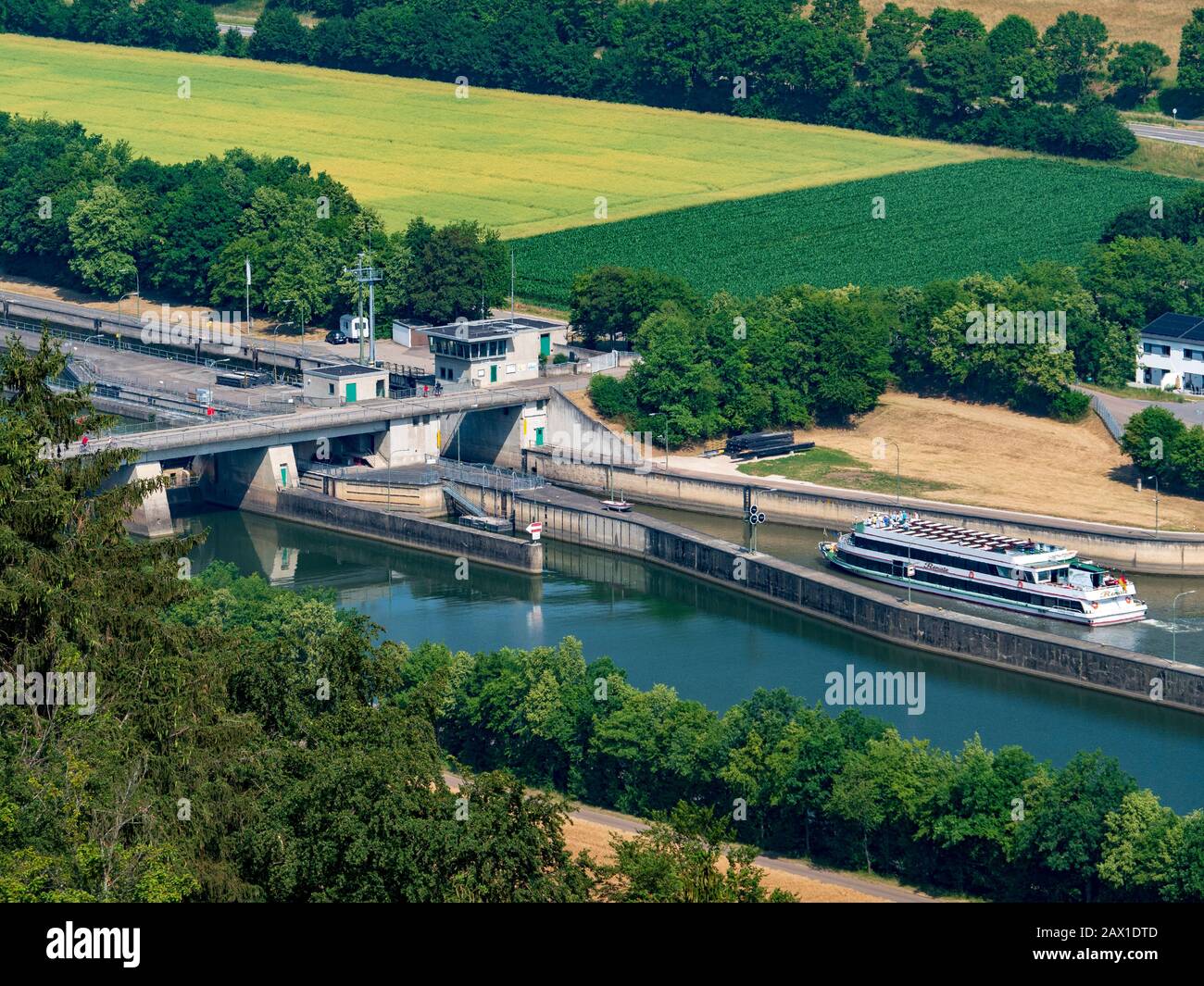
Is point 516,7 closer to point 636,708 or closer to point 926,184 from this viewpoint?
point 926,184

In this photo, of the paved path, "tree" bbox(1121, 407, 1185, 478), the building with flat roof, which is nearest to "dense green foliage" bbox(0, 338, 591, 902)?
"tree" bbox(1121, 407, 1185, 478)

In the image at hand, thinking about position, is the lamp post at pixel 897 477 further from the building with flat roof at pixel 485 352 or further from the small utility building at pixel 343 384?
the small utility building at pixel 343 384

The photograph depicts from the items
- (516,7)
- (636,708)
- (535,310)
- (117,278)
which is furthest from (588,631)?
(516,7)

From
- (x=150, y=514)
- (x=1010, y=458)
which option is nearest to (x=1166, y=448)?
(x=1010, y=458)

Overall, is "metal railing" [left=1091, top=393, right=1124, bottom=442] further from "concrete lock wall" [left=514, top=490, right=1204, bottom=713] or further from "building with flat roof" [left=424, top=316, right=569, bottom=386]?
"building with flat roof" [left=424, top=316, right=569, bottom=386]

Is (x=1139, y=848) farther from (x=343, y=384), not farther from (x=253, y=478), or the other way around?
(x=343, y=384)

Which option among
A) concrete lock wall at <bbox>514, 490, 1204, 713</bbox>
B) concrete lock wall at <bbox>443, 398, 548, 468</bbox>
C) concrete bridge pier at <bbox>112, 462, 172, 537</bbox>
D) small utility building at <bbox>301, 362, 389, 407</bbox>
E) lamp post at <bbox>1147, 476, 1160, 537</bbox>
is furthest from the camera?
concrete lock wall at <bbox>443, 398, 548, 468</bbox>
